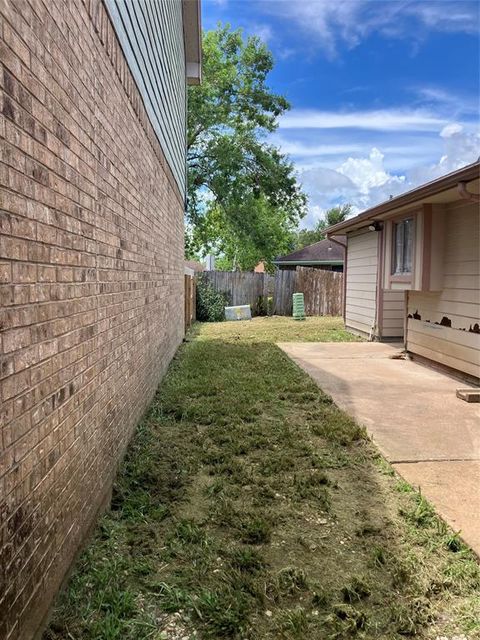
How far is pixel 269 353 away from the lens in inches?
321

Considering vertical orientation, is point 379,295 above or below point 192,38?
below

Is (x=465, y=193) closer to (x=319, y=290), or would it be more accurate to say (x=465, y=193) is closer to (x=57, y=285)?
(x=57, y=285)

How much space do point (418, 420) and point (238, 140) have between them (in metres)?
16.4

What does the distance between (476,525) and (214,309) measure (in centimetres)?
1266

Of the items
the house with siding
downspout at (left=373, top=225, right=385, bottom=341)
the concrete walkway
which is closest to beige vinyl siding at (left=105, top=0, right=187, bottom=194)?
the house with siding

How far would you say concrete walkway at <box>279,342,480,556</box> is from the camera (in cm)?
293

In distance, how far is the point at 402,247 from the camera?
762 cm

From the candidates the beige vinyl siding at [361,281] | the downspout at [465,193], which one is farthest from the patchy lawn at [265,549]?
the beige vinyl siding at [361,281]

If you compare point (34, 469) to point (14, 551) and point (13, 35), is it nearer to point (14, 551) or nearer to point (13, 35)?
point (14, 551)

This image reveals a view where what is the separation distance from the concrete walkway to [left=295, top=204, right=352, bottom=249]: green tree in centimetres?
3791

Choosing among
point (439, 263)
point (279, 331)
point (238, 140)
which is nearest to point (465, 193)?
point (439, 263)

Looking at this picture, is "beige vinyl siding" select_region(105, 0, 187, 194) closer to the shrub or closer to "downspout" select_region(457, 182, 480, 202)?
"downspout" select_region(457, 182, 480, 202)

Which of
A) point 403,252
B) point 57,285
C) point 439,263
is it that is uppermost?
point 403,252

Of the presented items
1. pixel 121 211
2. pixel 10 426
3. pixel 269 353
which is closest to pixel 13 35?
pixel 10 426
